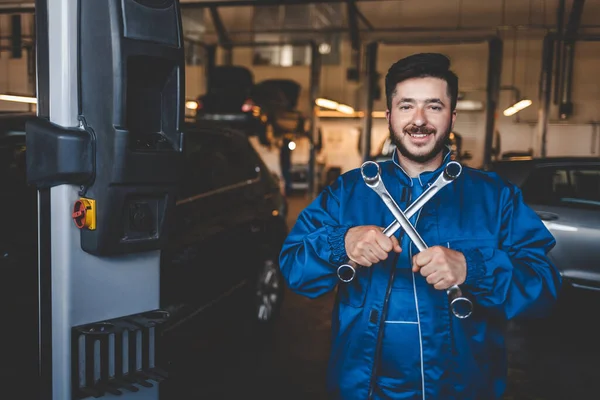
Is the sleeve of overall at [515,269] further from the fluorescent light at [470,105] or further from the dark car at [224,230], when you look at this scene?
the fluorescent light at [470,105]

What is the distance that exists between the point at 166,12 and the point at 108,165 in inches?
21.7

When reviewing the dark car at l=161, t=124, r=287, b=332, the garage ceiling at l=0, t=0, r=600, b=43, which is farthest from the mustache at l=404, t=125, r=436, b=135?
the garage ceiling at l=0, t=0, r=600, b=43

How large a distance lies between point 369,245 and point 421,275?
18 cm

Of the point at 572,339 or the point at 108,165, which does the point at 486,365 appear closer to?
the point at 108,165

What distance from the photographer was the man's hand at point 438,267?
1.41 metres

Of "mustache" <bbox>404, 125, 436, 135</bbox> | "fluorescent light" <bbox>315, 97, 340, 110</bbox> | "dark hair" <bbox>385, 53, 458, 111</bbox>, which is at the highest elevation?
"fluorescent light" <bbox>315, 97, 340, 110</bbox>

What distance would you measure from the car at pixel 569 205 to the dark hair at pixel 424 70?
4.10 m

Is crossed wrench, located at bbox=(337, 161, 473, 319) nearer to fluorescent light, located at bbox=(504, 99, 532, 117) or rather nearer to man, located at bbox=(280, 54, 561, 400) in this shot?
man, located at bbox=(280, 54, 561, 400)

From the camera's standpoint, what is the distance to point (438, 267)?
1.41 m

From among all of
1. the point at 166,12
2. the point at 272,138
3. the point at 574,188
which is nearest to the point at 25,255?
the point at 166,12

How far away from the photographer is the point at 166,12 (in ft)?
7.19

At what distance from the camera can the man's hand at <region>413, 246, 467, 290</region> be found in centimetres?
141

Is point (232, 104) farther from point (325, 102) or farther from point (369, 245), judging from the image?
point (369, 245)

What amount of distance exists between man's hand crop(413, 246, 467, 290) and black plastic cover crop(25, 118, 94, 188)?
1.17 meters
